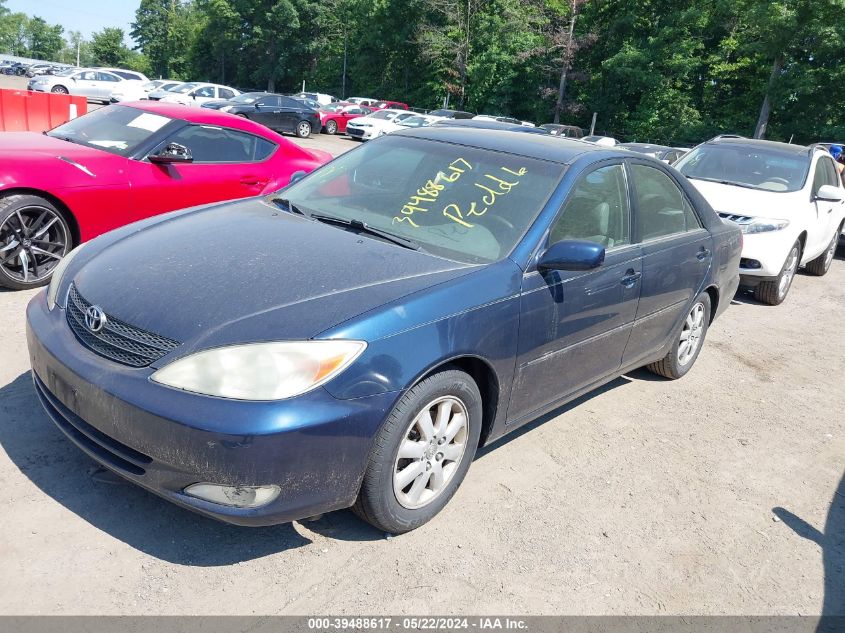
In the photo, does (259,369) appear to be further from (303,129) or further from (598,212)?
(303,129)

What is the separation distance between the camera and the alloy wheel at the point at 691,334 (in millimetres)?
5145

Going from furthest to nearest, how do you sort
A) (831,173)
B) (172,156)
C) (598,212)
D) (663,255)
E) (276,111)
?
1. (276,111)
2. (831,173)
3. (172,156)
4. (663,255)
5. (598,212)

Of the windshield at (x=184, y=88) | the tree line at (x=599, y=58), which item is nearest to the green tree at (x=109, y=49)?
the tree line at (x=599, y=58)

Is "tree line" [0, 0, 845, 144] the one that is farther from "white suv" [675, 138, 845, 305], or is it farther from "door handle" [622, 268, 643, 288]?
"door handle" [622, 268, 643, 288]

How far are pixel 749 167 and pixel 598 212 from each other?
5829mm

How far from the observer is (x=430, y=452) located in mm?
3053

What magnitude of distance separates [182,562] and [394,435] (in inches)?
37.2

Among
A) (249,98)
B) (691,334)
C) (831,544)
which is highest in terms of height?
(249,98)

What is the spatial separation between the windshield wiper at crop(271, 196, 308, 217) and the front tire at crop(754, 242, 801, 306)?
5.94 m

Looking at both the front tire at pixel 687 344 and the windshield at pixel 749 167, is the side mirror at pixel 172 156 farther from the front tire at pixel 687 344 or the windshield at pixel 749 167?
the windshield at pixel 749 167

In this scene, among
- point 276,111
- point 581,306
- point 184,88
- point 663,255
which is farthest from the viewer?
point 184,88

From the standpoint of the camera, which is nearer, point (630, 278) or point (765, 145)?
point (630, 278)

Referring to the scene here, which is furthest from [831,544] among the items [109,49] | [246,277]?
[109,49]

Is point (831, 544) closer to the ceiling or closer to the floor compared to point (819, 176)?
closer to the floor
